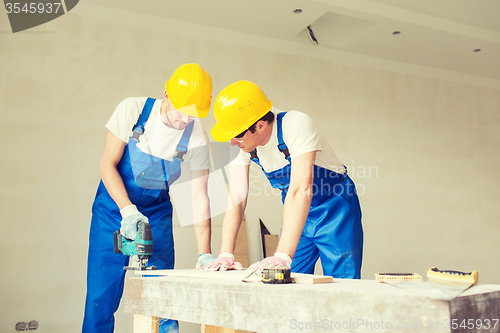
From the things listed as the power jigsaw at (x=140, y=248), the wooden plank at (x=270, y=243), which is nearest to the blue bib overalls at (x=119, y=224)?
the power jigsaw at (x=140, y=248)

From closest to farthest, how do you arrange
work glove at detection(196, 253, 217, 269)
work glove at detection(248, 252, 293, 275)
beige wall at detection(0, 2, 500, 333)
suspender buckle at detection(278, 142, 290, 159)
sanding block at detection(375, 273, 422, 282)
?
sanding block at detection(375, 273, 422, 282)
work glove at detection(248, 252, 293, 275)
suspender buckle at detection(278, 142, 290, 159)
work glove at detection(196, 253, 217, 269)
beige wall at detection(0, 2, 500, 333)

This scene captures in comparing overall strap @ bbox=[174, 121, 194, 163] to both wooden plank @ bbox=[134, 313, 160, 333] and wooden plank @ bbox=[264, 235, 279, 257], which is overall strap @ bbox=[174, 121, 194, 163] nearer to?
wooden plank @ bbox=[134, 313, 160, 333]

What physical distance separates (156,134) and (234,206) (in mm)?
584

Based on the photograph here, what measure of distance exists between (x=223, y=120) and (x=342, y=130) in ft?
9.79

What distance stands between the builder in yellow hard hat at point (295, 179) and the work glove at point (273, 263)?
0.06 meters

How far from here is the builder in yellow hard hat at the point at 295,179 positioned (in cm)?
167

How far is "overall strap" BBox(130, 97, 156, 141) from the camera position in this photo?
203 centimetres

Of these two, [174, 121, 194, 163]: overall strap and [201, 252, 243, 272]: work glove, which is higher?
[174, 121, 194, 163]: overall strap

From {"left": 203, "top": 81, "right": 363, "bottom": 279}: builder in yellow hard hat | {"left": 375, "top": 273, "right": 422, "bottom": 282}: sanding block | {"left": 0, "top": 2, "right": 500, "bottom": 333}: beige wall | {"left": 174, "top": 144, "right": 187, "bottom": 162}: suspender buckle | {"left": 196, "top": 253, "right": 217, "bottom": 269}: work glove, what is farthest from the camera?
{"left": 0, "top": 2, "right": 500, "bottom": 333}: beige wall

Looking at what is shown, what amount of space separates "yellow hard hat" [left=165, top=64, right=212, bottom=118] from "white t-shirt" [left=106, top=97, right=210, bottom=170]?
191 mm

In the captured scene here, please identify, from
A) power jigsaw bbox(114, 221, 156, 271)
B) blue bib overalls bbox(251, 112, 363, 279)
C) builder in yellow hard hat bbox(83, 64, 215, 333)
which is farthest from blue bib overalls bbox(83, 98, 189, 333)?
blue bib overalls bbox(251, 112, 363, 279)

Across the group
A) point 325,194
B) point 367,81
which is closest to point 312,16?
point 367,81

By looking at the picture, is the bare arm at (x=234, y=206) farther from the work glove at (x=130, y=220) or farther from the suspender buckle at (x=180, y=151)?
the work glove at (x=130, y=220)

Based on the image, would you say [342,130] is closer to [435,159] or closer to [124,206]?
[435,159]
